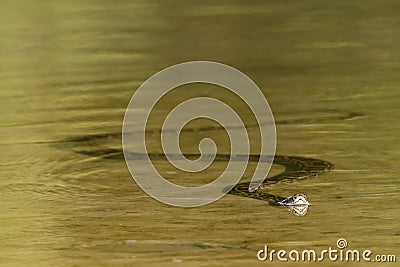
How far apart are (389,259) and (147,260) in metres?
0.36

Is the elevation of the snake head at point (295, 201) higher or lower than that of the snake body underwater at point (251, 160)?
lower

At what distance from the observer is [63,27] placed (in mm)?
3746

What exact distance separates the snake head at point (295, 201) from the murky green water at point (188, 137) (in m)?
0.02

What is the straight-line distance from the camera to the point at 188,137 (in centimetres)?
234

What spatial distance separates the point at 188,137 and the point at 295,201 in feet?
1.67

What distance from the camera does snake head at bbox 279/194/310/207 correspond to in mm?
1870

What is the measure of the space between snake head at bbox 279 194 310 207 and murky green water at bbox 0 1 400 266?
18 mm

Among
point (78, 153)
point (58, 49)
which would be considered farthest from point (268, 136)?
point (58, 49)

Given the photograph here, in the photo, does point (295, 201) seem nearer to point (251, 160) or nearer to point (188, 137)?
point (251, 160)

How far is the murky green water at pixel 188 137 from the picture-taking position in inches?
68.6

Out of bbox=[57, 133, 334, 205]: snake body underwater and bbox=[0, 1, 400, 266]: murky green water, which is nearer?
bbox=[0, 1, 400, 266]: murky green water

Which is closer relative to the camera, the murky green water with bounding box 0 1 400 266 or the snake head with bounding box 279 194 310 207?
the murky green water with bounding box 0 1 400 266

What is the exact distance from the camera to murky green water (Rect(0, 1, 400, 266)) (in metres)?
1.74

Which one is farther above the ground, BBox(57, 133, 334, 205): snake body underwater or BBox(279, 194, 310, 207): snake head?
BBox(57, 133, 334, 205): snake body underwater
